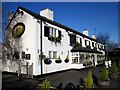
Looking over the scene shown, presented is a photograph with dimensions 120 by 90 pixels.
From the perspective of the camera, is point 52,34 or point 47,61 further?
point 52,34

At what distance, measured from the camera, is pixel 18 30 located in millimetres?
17859

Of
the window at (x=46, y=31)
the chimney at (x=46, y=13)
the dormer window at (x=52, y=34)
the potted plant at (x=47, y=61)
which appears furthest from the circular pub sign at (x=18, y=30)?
the chimney at (x=46, y=13)

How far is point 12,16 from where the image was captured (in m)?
19.1

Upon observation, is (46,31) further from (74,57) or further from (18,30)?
(74,57)

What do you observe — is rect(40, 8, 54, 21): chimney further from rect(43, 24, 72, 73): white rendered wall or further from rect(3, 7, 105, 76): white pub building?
rect(43, 24, 72, 73): white rendered wall

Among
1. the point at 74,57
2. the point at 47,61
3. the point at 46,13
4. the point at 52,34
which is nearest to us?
the point at 47,61

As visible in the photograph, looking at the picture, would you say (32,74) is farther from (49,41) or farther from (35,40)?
(49,41)

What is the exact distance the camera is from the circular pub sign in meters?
17.5

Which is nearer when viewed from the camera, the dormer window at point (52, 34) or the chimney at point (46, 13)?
the dormer window at point (52, 34)

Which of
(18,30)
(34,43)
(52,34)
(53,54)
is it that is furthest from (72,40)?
(34,43)

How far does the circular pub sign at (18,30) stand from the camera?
1753 centimetres

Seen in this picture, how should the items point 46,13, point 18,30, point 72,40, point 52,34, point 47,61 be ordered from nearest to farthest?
point 47,61 < point 18,30 < point 52,34 < point 46,13 < point 72,40

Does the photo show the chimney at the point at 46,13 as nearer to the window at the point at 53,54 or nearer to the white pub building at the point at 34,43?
the white pub building at the point at 34,43

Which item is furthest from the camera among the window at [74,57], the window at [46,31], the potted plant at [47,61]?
the window at [74,57]
